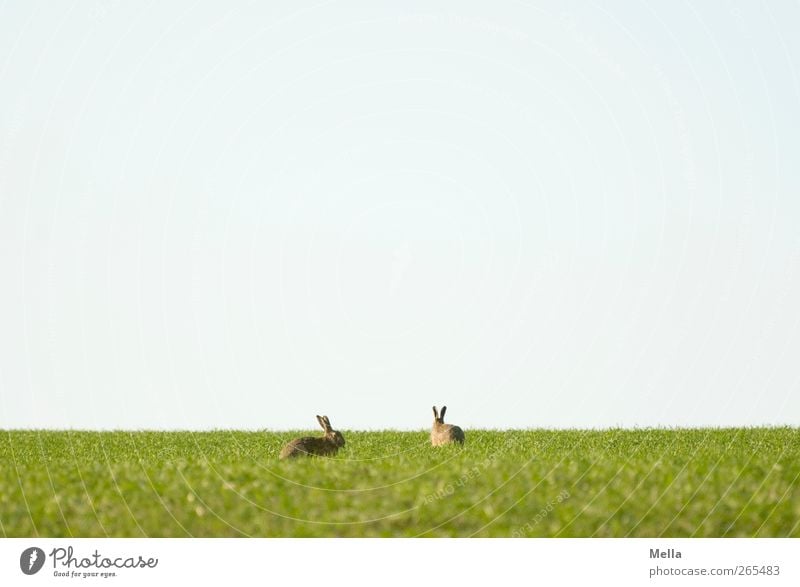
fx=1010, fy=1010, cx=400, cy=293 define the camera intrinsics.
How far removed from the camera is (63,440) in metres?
32.4

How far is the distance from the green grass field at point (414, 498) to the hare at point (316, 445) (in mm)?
3271

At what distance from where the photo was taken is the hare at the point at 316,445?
69.8 feet

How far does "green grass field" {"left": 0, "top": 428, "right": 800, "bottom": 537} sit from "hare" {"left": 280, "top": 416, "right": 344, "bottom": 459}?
327 cm

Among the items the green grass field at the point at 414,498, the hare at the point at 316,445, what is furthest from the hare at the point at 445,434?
the green grass field at the point at 414,498

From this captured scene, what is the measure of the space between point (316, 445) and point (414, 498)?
8130mm
